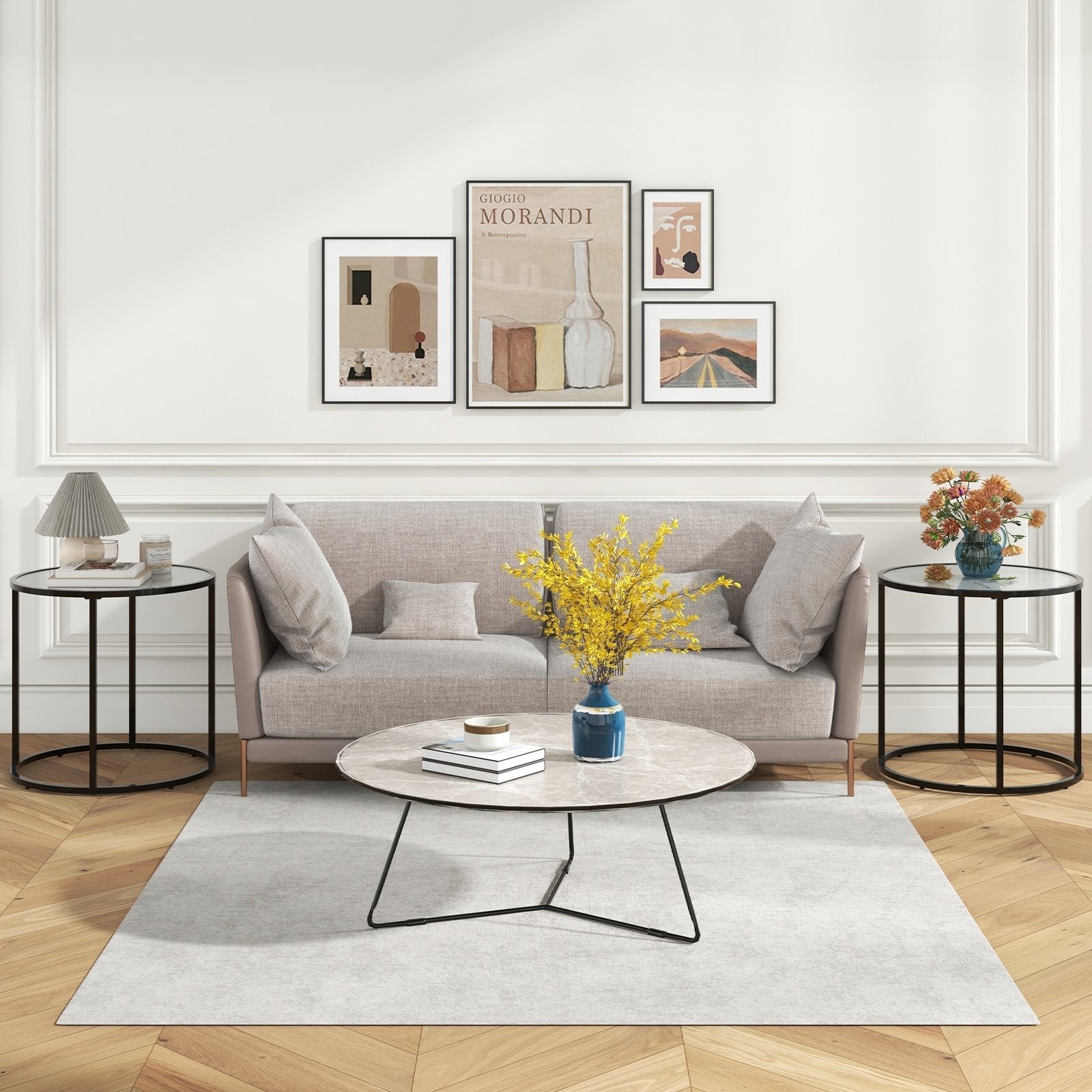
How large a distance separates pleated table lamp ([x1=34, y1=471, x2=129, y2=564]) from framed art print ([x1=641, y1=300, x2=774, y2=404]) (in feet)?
6.25

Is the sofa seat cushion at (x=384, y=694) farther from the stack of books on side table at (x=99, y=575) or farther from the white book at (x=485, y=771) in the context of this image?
the white book at (x=485, y=771)

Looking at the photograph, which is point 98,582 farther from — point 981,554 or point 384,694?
point 981,554

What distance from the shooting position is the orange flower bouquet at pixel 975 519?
3.94 metres

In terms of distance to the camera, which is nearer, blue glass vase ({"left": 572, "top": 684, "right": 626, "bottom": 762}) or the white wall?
blue glass vase ({"left": 572, "top": 684, "right": 626, "bottom": 762})

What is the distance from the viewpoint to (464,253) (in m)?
4.54

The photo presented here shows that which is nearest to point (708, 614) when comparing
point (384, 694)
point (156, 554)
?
point (384, 694)

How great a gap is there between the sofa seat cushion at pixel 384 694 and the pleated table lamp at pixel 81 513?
2.50 feet

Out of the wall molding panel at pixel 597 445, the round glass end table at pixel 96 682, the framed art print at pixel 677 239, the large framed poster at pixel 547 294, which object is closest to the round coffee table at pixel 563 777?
the round glass end table at pixel 96 682

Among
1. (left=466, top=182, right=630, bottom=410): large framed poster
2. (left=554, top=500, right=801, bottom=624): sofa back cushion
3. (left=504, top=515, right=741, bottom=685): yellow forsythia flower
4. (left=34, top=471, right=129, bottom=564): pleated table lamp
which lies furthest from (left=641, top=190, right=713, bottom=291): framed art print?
(left=34, top=471, right=129, bottom=564): pleated table lamp

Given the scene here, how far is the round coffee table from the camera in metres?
2.62

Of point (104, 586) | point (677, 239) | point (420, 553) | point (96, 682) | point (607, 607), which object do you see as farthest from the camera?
point (677, 239)

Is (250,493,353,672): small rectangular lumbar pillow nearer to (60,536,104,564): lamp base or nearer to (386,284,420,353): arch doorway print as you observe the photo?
(60,536,104,564): lamp base

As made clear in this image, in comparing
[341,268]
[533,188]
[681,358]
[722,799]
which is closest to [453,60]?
[533,188]

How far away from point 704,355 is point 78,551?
89.8 inches
